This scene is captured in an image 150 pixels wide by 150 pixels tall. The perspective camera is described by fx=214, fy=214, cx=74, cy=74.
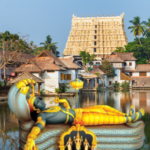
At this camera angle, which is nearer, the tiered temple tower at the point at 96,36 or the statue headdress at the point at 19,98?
the statue headdress at the point at 19,98

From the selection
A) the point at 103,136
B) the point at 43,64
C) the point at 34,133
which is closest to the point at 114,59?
the point at 43,64

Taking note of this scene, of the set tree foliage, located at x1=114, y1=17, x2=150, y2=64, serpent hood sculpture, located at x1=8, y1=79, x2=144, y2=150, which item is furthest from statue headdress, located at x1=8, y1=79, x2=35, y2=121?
tree foliage, located at x1=114, y1=17, x2=150, y2=64

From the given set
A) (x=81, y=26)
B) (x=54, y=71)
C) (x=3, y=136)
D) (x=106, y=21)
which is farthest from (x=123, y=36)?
(x=3, y=136)

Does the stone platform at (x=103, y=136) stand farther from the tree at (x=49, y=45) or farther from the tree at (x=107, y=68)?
the tree at (x=49, y=45)

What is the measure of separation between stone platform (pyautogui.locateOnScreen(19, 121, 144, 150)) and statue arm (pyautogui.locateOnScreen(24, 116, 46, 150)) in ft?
0.97

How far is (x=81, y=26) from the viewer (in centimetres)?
6988

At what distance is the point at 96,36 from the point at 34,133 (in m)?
65.2

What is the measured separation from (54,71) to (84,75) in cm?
903

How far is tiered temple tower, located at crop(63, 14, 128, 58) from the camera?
67250mm

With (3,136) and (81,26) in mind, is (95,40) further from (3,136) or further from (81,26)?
(3,136)

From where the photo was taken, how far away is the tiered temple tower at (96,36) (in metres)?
67.2

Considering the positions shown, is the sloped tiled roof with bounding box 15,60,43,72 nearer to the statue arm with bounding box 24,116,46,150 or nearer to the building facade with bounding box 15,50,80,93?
the building facade with bounding box 15,50,80,93

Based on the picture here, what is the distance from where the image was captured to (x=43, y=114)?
582 centimetres

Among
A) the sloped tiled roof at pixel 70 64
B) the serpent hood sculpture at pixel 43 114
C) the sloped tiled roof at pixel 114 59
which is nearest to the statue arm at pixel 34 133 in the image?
the serpent hood sculpture at pixel 43 114
